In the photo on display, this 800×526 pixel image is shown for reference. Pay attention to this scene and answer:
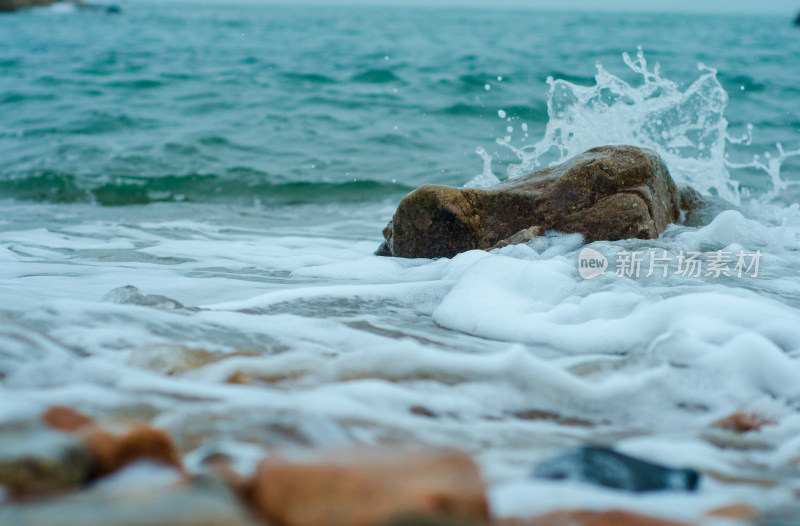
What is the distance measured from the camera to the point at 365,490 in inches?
42.6

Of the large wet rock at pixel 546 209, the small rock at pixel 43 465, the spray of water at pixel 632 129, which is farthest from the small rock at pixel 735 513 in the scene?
the spray of water at pixel 632 129

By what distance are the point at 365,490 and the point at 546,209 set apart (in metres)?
2.66

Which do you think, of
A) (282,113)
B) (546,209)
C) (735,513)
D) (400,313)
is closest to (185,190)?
(282,113)

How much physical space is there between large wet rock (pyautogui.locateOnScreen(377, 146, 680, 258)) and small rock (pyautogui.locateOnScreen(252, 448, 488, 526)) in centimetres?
235

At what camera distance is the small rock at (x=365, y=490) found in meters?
1.06

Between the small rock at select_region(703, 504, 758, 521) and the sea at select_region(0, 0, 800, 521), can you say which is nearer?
the small rock at select_region(703, 504, 758, 521)

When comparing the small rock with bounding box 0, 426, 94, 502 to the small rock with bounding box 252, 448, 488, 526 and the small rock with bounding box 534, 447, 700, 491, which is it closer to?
the small rock with bounding box 252, 448, 488, 526

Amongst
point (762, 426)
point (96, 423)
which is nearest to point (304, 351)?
point (96, 423)

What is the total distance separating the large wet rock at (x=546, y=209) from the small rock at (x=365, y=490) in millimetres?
2346

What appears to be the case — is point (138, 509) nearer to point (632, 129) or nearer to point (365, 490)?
point (365, 490)

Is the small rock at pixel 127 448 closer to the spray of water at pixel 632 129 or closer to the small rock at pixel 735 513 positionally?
the small rock at pixel 735 513

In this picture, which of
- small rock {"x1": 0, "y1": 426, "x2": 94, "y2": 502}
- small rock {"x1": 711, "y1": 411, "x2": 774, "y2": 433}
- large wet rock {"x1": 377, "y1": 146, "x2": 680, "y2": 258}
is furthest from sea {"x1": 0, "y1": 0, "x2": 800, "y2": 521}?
small rock {"x1": 0, "y1": 426, "x2": 94, "y2": 502}

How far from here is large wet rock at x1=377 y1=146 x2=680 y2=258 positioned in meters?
3.43

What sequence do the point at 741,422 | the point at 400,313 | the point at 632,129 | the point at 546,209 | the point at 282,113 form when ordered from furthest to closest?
the point at 282,113, the point at 632,129, the point at 546,209, the point at 400,313, the point at 741,422
